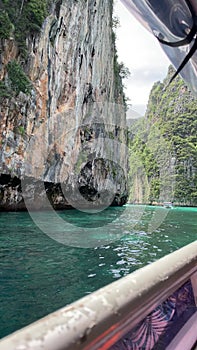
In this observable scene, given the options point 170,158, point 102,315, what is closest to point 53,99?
point 102,315

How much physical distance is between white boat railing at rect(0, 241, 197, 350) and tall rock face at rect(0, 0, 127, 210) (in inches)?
416

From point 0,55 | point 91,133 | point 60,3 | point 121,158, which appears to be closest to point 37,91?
point 0,55

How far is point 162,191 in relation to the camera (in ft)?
145

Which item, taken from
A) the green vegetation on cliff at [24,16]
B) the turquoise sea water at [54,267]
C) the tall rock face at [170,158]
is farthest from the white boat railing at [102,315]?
the tall rock face at [170,158]

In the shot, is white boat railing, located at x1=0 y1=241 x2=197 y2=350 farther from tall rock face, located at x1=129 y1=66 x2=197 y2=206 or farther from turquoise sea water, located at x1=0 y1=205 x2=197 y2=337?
tall rock face, located at x1=129 y1=66 x2=197 y2=206

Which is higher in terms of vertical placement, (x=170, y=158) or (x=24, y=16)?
(x=24, y=16)

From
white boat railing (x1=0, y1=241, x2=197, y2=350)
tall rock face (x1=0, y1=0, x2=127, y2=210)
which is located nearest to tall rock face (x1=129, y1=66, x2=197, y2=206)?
tall rock face (x1=0, y1=0, x2=127, y2=210)

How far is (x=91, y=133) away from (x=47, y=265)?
14.3m

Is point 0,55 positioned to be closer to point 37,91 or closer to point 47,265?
point 37,91

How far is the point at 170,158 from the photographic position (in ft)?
155

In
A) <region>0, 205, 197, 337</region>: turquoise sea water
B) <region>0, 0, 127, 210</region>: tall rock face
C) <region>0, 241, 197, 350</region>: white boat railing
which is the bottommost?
<region>0, 205, 197, 337</region>: turquoise sea water

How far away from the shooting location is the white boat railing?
289 millimetres

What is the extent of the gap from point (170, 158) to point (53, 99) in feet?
124

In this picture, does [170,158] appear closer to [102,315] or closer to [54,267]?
[54,267]
